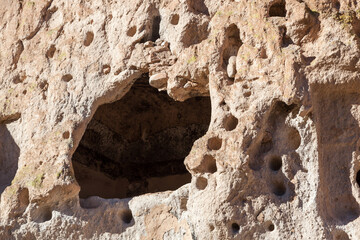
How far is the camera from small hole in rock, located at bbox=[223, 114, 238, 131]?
16.9 feet

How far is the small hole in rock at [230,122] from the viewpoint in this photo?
515 centimetres

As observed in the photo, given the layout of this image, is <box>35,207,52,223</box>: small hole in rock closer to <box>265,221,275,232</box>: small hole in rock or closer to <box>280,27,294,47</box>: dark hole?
<box>265,221,275,232</box>: small hole in rock

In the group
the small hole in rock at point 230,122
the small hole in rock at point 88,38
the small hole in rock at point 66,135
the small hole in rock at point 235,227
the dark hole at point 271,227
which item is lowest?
the dark hole at point 271,227

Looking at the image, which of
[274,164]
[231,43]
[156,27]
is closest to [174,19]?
[156,27]

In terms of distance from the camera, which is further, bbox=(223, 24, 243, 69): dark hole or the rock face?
A: bbox=(223, 24, 243, 69): dark hole

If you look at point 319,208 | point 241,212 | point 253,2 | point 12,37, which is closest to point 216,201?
point 241,212

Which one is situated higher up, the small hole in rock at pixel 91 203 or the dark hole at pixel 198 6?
the dark hole at pixel 198 6

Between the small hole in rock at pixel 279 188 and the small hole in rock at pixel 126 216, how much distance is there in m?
1.26

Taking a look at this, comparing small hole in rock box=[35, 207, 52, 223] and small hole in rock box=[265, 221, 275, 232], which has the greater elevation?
small hole in rock box=[35, 207, 52, 223]

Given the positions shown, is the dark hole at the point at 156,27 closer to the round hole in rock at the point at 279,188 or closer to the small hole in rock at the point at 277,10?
the small hole in rock at the point at 277,10

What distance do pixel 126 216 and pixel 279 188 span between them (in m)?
1.33

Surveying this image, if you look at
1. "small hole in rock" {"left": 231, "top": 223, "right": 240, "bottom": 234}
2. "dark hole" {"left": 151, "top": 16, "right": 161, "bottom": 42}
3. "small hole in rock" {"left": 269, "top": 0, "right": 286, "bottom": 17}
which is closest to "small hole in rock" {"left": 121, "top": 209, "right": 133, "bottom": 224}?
"small hole in rock" {"left": 231, "top": 223, "right": 240, "bottom": 234}

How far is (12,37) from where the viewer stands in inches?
269

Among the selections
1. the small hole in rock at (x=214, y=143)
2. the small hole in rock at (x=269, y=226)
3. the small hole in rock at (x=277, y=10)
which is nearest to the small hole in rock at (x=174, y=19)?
the small hole in rock at (x=277, y=10)
